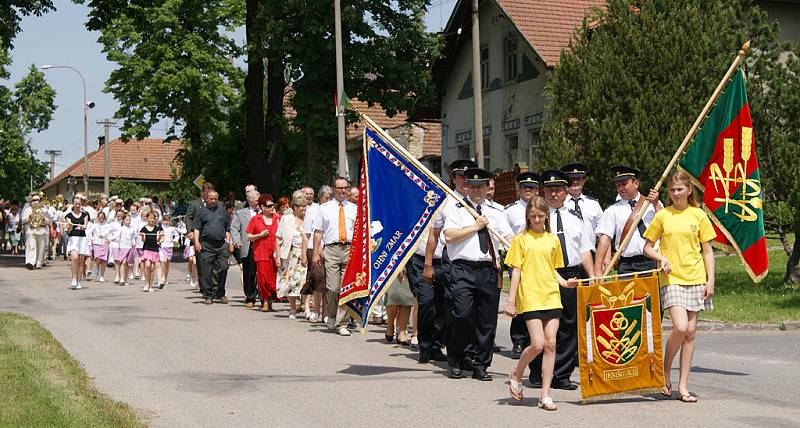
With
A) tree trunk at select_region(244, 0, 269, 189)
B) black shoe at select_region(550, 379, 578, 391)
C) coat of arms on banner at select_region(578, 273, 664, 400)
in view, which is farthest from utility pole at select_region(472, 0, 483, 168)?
coat of arms on banner at select_region(578, 273, 664, 400)

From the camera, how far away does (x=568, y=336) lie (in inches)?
407

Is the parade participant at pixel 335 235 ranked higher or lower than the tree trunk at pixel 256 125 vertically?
lower

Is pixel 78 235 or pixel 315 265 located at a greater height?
pixel 78 235

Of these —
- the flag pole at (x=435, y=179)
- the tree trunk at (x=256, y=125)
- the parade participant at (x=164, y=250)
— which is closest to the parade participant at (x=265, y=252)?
the parade participant at (x=164, y=250)

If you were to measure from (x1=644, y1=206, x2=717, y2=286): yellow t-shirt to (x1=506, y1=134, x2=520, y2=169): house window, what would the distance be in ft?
88.5

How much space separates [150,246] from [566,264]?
14.2 meters

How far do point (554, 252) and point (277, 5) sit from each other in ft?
84.7

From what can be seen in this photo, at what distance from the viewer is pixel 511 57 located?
36875mm

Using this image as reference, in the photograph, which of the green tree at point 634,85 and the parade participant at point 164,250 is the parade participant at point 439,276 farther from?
the parade participant at point 164,250

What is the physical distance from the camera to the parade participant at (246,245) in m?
19.3

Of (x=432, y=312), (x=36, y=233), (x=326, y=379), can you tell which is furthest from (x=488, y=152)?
(x=326, y=379)

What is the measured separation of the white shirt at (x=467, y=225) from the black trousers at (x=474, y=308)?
7 centimetres

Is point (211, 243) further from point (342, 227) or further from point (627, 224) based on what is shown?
point (627, 224)

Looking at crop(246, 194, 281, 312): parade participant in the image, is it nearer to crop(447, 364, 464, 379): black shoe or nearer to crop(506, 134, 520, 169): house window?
crop(447, 364, 464, 379): black shoe
